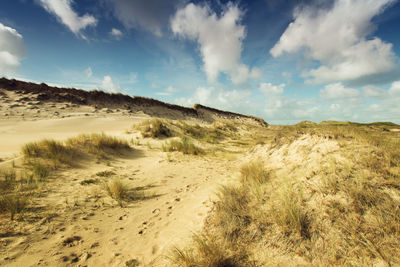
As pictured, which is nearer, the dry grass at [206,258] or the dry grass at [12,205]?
the dry grass at [206,258]

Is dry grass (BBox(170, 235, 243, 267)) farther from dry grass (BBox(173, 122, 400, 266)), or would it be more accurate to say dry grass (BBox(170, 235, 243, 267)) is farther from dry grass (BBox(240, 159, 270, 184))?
dry grass (BBox(240, 159, 270, 184))

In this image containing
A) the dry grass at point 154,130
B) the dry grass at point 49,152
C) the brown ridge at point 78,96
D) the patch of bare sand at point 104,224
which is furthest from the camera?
the brown ridge at point 78,96

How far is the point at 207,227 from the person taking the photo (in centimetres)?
241

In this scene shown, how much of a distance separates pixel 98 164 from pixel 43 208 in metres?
2.49

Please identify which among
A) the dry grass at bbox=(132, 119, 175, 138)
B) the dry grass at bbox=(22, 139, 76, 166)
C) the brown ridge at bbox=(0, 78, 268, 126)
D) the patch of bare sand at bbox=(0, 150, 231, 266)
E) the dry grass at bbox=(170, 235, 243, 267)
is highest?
the brown ridge at bbox=(0, 78, 268, 126)

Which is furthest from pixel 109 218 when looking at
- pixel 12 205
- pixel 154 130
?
pixel 154 130

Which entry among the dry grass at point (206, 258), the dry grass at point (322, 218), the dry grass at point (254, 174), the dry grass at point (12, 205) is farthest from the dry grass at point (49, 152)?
the dry grass at point (254, 174)

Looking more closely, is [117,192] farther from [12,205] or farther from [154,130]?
[154,130]

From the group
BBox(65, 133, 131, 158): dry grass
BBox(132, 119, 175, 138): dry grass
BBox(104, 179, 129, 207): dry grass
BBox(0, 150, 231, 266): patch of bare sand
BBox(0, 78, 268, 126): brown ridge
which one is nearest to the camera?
BBox(0, 150, 231, 266): patch of bare sand

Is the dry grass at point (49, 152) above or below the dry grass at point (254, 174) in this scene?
below

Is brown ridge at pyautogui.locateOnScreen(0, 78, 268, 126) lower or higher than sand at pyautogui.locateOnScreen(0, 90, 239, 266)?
higher

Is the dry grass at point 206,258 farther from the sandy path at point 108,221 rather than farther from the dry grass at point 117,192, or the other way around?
the dry grass at point 117,192

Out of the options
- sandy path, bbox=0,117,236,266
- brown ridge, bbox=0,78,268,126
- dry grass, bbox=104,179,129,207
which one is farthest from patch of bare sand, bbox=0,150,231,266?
brown ridge, bbox=0,78,268,126

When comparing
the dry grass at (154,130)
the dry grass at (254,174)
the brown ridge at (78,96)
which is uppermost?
the brown ridge at (78,96)
